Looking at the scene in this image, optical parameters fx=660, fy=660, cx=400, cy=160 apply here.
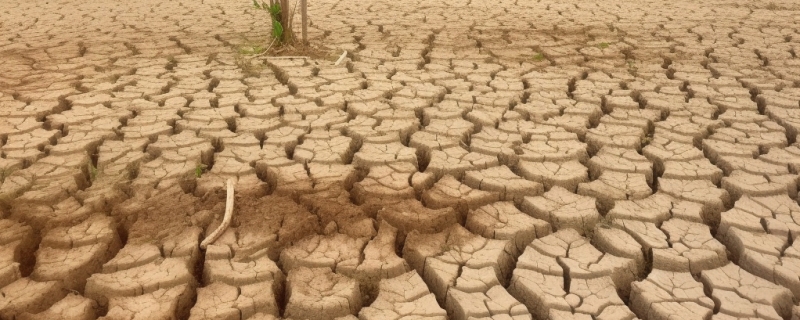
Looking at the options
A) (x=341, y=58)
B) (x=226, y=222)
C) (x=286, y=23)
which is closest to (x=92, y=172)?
(x=226, y=222)

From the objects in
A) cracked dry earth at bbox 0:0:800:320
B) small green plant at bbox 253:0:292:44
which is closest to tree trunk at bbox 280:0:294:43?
small green plant at bbox 253:0:292:44

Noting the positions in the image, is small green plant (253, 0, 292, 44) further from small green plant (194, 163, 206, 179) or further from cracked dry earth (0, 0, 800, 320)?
small green plant (194, 163, 206, 179)

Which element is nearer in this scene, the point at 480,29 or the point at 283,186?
the point at 283,186

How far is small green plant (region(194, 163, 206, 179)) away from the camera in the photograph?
268 cm

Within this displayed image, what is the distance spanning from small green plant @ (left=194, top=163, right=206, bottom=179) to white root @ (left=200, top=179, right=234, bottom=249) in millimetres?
233

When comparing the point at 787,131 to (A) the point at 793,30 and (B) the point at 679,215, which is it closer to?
(B) the point at 679,215

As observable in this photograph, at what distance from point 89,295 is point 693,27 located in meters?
5.02

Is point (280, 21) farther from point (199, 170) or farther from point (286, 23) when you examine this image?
point (199, 170)

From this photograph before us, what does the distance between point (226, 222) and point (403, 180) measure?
720 mm

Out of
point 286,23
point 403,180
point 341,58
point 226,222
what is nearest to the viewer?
point 226,222

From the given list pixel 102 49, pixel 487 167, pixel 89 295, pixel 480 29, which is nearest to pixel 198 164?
pixel 89 295

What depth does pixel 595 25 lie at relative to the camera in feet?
18.2

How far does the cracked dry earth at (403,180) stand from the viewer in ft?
6.46

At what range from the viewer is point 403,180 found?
2627mm
